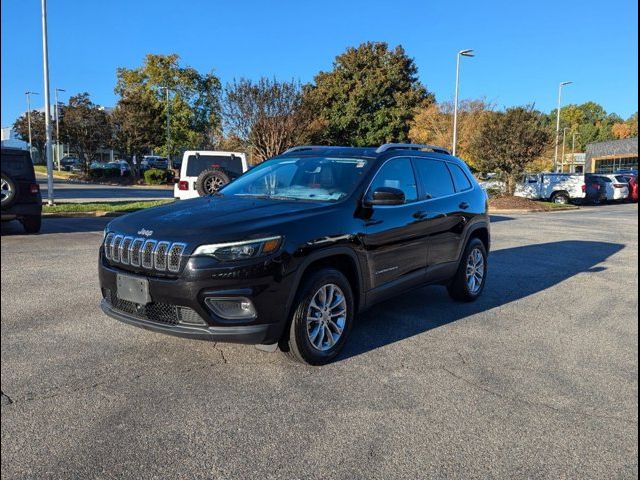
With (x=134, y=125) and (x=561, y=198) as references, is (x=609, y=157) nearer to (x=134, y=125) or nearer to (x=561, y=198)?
(x=561, y=198)

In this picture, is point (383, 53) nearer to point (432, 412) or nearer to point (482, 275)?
point (482, 275)

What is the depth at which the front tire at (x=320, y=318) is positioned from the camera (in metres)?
3.89

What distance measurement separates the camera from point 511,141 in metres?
23.9

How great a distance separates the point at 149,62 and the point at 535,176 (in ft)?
99.0

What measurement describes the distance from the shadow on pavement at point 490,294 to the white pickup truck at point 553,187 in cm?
1704

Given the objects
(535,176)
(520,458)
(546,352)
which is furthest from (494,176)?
(520,458)

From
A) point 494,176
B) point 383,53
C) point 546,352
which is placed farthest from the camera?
point 383,53

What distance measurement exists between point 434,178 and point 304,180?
156 centimetres

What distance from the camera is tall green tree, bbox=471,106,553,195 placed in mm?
23781

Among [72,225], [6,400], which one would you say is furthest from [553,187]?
[6,400]

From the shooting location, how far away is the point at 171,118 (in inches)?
1665

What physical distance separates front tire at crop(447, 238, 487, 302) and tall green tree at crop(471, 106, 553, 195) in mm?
19018

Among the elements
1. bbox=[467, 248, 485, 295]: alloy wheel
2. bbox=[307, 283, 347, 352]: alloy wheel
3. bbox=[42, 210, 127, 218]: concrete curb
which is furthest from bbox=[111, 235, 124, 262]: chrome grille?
bbox=[42, 210, 127, 218]: concrete curb

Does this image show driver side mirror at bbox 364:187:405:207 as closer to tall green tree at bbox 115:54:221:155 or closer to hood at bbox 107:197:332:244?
hood at bbox 107:197:332:244
